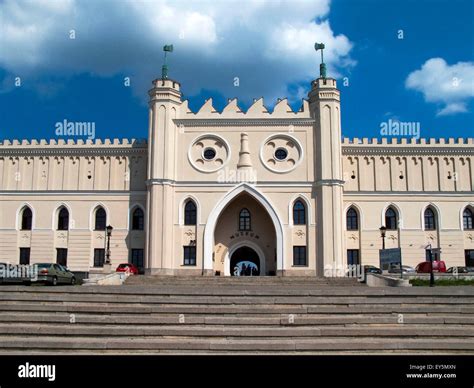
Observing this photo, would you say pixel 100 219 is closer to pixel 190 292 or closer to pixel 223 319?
pixel 190 292

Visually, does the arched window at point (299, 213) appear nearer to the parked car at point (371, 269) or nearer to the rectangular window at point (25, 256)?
the parked car at point (371, 269)

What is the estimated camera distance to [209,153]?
34.5 metres

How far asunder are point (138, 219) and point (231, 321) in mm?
22417

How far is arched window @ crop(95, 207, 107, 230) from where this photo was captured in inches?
1378

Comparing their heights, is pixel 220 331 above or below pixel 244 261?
below

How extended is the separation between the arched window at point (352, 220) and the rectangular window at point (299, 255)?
3.79 metres

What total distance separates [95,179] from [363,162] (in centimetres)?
1827

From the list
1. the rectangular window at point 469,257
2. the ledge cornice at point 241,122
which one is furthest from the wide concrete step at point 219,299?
the rectangular window at point 469,257

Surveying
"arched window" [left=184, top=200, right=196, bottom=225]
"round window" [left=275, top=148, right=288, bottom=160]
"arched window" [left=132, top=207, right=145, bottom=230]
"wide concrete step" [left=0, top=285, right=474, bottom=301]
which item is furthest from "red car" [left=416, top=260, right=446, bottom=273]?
"arched window" [left=132, top=207, right=145, bottom=230]

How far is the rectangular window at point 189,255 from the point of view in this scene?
33.0 meters

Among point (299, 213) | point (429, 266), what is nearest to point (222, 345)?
point (429, 266)

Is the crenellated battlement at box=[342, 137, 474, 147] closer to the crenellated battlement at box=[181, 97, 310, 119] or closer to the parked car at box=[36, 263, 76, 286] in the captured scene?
the crenellated battlement at box=[181, 97, 310, 119]

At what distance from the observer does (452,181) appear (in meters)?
35.1
